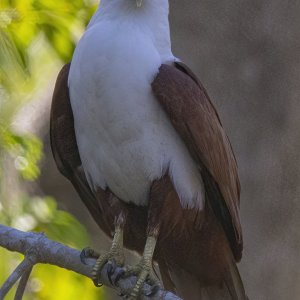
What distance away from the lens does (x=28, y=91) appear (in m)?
4.60

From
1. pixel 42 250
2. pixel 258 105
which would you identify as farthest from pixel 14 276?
pixel 258 105

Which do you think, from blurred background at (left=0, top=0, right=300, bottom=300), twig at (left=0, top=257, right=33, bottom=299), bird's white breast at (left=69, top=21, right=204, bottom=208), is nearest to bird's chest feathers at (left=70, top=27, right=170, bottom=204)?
bird's white breast at (left=69, top=21, right=204, bottom=208)

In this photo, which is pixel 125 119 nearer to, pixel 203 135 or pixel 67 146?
pixel 203 135

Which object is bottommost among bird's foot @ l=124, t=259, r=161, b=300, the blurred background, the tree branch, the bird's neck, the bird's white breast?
the blurred background

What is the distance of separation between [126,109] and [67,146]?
0.41 metres

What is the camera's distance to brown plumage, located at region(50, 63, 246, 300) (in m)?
4.05

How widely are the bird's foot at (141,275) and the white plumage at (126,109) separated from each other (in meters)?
0.29

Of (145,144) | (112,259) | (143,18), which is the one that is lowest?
(112,259)

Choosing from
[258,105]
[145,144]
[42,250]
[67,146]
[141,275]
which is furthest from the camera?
[258,105]

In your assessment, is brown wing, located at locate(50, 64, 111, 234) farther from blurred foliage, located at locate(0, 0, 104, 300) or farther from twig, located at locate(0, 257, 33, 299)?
twig, located at locate(0, 257, 33, 299)

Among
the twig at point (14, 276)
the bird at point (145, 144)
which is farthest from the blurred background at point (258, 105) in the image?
the twig at point (14, 276)

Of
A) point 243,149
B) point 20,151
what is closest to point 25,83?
point 20,151

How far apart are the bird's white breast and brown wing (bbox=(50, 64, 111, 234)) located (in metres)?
0.09

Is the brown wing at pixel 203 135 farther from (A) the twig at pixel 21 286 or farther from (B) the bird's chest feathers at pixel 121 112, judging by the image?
(A) the twig at pixel 21 286
